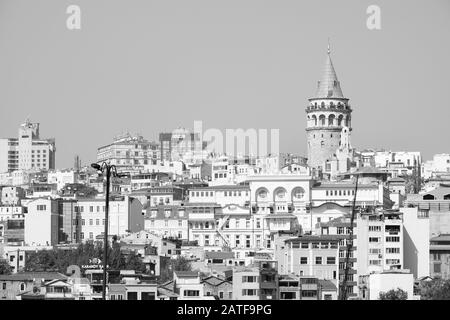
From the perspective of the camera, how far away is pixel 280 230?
66.6m

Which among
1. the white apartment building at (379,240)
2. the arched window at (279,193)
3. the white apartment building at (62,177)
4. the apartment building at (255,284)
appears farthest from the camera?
the white apartment building at (62,177)

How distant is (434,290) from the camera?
38.9 m

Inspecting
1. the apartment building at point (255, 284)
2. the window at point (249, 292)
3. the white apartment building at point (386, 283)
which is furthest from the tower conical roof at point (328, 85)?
the window at point (249, 292)

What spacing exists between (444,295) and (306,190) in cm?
3857

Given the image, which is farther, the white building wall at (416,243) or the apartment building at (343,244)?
the white building wall at (416,243)

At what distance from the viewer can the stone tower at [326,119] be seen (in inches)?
3565

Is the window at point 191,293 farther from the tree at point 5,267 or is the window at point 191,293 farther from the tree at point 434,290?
the tree at point 5,267

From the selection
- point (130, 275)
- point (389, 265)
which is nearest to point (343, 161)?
point (389, 265)

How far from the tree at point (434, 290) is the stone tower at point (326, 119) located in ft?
152

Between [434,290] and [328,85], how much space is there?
52.4 metres

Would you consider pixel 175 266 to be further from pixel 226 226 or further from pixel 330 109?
pixel 330 109

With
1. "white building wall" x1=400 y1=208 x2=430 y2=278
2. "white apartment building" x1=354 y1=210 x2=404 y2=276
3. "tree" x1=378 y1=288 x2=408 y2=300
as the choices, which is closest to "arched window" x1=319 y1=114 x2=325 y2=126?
"white building wall" x1=400 y1=208 x2=430 y2=278
